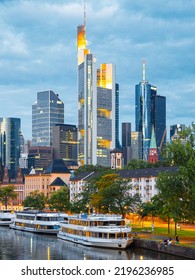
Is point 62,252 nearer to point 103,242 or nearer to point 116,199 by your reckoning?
point 103,242

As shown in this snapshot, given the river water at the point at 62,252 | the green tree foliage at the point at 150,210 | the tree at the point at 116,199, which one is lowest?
the river water at the point at 62,252

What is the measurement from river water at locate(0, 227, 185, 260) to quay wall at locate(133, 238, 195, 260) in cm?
87

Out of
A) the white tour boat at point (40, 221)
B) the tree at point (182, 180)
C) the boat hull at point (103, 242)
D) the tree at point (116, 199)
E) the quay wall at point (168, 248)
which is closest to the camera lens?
the quay wall at point (168, 248)

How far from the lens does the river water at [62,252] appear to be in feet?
304

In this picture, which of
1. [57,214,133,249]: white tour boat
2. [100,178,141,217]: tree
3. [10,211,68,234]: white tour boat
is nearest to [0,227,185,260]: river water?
[57,214,133,249]: white tour boat

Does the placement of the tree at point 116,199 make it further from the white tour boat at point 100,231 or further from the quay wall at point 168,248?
the quay wall at point 168,248

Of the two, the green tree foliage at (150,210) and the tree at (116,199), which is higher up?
the tree at (116,199)

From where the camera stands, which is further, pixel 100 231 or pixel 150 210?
pixel 150 210

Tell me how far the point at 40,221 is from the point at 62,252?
171ft

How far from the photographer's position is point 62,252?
334 ft

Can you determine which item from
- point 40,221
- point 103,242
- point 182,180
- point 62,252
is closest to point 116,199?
point 40,221

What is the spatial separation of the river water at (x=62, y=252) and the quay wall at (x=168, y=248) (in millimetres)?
874

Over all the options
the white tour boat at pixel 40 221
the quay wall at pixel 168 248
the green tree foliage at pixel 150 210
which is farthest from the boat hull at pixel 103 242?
the white tour boat at pixel 40 221

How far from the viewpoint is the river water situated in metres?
92.6
